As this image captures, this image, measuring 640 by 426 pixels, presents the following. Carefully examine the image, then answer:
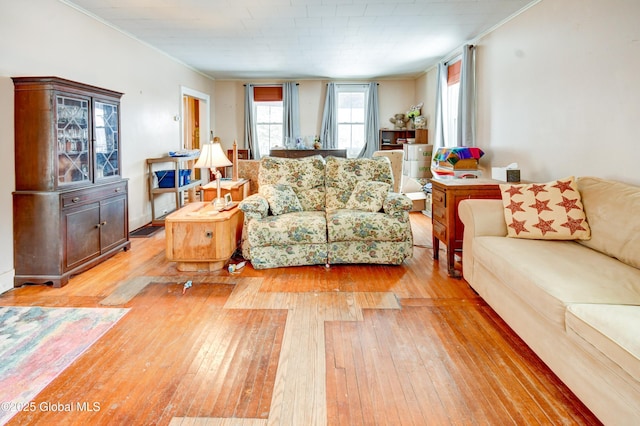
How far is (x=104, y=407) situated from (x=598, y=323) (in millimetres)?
2115

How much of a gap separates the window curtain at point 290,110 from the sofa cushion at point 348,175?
451 cm

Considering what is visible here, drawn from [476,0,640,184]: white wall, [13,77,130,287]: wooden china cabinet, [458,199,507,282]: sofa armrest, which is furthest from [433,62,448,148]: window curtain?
[13,77,130,287]: wooden china cabinet

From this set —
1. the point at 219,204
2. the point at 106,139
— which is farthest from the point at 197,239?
the point at 106,139

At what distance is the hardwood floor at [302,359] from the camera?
5.59ft

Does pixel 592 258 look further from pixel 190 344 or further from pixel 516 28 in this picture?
pixel 516 28

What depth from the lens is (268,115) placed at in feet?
28.9

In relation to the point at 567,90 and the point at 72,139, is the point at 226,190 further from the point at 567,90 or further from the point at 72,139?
the point at 567,90

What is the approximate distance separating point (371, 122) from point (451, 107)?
2.35 meters

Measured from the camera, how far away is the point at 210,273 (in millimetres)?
3586

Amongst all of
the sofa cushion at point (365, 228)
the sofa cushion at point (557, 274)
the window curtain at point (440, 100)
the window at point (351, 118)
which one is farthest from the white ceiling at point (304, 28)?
the sofa cushion at point (557, 274)

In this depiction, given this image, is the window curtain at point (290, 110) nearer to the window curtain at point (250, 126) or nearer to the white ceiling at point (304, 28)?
the window curtain at point (250, 126)

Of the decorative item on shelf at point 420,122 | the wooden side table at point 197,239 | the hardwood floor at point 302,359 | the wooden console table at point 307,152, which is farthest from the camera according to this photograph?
the decorative item on shelf at point 420,122

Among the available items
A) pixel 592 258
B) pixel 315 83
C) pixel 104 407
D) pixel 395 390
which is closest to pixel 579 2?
pixel 592 258

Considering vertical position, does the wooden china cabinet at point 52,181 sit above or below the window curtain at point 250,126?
below
